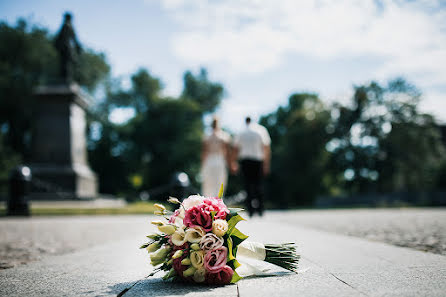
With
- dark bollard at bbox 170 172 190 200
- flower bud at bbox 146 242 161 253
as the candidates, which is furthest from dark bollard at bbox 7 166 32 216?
flower bud at bbox 146 242 161 253

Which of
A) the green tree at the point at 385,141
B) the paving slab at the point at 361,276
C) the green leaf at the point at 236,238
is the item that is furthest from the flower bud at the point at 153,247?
the green tree at the point at 385,141

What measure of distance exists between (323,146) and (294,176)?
13.0 feet

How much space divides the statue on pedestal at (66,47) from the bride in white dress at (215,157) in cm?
1206

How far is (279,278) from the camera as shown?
2.97m

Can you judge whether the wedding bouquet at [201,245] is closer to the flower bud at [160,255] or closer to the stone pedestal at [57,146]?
the flower bud at [160,255]

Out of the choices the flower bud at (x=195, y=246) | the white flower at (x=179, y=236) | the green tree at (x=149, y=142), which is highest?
the green tree at (x=149, y=142)

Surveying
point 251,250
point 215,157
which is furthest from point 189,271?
point 215,157

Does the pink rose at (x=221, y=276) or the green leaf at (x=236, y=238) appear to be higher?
the green leaf at (x=236, y=238)

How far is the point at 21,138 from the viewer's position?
40.7 metres

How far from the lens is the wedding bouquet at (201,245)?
8.90ft

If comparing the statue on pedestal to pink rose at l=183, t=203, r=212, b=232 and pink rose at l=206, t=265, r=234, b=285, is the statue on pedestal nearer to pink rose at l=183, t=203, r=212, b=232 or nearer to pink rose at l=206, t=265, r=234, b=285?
pink rose at l=183, t=203, r=212, b=232

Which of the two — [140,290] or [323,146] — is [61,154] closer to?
[140,290]

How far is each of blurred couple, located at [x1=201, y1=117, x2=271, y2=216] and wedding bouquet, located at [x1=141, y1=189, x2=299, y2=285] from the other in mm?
6959

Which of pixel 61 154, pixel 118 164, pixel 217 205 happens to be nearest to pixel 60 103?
pixel 61 154
